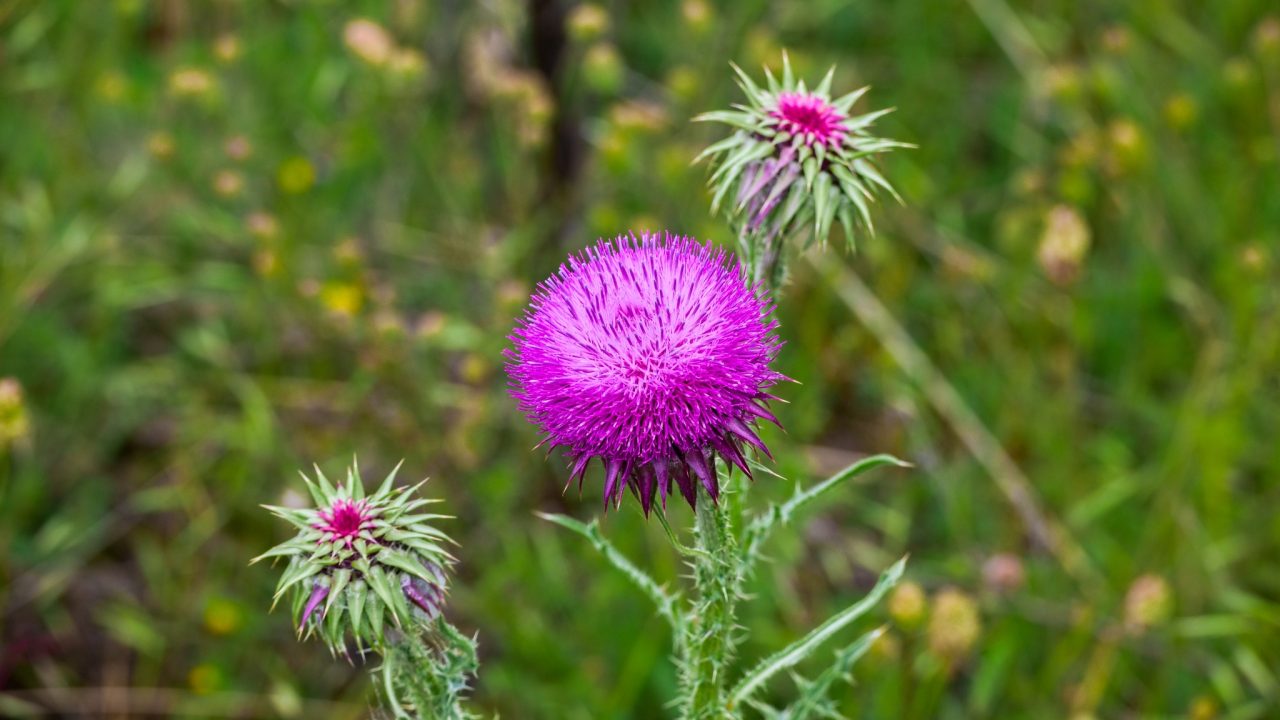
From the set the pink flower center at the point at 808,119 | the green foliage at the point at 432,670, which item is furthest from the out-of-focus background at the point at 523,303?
the pink flower center at the point at 808,119

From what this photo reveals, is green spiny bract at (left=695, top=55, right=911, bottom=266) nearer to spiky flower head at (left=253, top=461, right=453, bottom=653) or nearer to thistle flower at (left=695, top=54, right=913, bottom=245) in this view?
thistle flower at (left=695, top=54, right=913, bottom=245)

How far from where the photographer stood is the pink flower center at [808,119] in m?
2.67

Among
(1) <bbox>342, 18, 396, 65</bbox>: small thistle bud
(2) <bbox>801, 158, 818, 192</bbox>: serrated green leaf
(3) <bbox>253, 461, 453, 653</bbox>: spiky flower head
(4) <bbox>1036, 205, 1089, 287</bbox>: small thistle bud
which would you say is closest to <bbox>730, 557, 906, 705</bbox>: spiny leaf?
(3) <bbox>253, 461, 453, 653</bbox>: spiky flower head

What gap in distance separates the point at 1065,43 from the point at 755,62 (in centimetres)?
181

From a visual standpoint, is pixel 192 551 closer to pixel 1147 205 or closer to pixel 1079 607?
pixel 1079 607

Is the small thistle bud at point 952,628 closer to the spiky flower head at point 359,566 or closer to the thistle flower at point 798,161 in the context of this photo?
the thistle flower at point 798,161

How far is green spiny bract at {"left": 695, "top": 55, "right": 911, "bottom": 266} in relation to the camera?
265 centimetres

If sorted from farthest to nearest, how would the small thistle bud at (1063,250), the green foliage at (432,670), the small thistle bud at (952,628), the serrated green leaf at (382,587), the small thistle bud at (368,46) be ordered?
the small thistle bud at (368,46), the small thistle bud at (1063,250), the small thistle bud at (952,628), the green foliage at (432,670), the serrated green leaf at (382,587)

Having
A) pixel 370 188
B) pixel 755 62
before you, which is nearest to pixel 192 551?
pixel 370 188

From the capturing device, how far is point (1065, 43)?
20.1 feet

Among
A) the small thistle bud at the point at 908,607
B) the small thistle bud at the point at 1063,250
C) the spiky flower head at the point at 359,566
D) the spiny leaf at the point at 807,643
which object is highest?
the small thistle bud at the point at 1063,250

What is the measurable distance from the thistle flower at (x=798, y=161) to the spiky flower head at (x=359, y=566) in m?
1.05

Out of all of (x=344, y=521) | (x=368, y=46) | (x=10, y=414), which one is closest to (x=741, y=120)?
(x=344, y=521)

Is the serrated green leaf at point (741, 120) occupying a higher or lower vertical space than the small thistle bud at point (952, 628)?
higher
